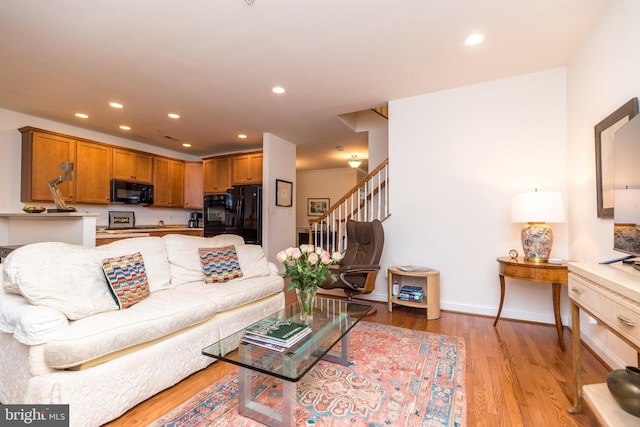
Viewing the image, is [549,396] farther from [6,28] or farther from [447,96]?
[6,28]

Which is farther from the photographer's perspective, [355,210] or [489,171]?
[355,210]

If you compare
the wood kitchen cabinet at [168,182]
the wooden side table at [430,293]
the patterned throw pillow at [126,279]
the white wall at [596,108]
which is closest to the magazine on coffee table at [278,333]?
the patterned throw pillow at [126,279]

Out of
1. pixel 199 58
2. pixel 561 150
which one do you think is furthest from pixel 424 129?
pixel 199 58

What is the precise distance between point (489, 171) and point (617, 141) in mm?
1554

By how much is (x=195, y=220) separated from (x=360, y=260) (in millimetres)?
4497

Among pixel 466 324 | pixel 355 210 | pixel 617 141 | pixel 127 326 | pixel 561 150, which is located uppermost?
pixel 561 150

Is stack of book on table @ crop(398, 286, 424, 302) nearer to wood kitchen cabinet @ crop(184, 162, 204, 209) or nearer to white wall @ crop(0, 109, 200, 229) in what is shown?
wood kitchen cabinet @ crop(184, 162, 204, 209)

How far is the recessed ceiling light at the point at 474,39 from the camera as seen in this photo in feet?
7.68

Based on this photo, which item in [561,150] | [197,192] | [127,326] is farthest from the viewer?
[197,192]

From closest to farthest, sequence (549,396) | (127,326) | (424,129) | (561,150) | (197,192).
Result: (127,326) → (549,396) → (561,150) → (424,129) → (197,192)

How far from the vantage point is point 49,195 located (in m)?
4.04

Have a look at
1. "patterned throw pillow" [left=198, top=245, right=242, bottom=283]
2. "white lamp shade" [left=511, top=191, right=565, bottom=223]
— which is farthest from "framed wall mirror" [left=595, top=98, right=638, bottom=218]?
"patterned throw pillow" [left=198, top=245, right=242, bottom=283]

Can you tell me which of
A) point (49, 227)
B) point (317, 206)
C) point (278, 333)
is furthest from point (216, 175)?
point (278, 333)

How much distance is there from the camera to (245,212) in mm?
5125
